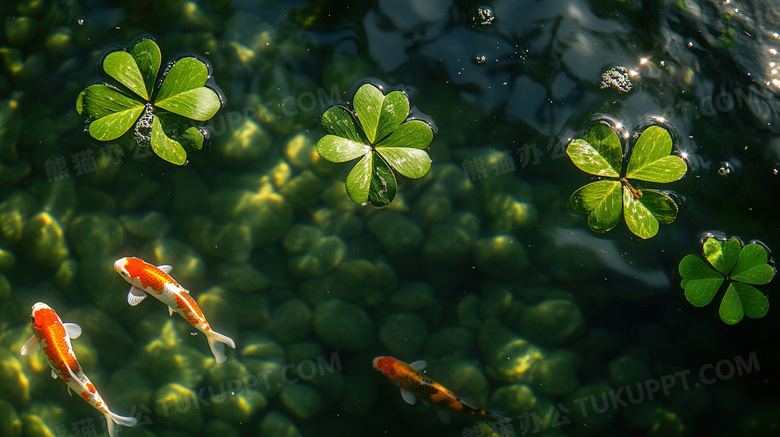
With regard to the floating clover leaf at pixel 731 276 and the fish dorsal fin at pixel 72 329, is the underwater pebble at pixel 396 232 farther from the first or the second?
the fish dorsal fin at pixel 72 329

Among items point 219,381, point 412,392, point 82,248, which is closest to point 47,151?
point 82,248

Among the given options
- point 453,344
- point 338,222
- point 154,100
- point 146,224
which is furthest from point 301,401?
point 154,100

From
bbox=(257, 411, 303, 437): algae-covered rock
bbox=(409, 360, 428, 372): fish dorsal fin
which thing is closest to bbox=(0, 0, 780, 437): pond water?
bbox=(257, 411, 303, 437): algae-covered rock

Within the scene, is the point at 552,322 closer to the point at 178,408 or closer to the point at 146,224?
the point at 178,408

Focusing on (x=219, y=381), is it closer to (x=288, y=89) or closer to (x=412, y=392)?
(x=412, y=392)

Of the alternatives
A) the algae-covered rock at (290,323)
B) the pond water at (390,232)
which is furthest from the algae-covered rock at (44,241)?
the algae-covered rock at (290,323)
